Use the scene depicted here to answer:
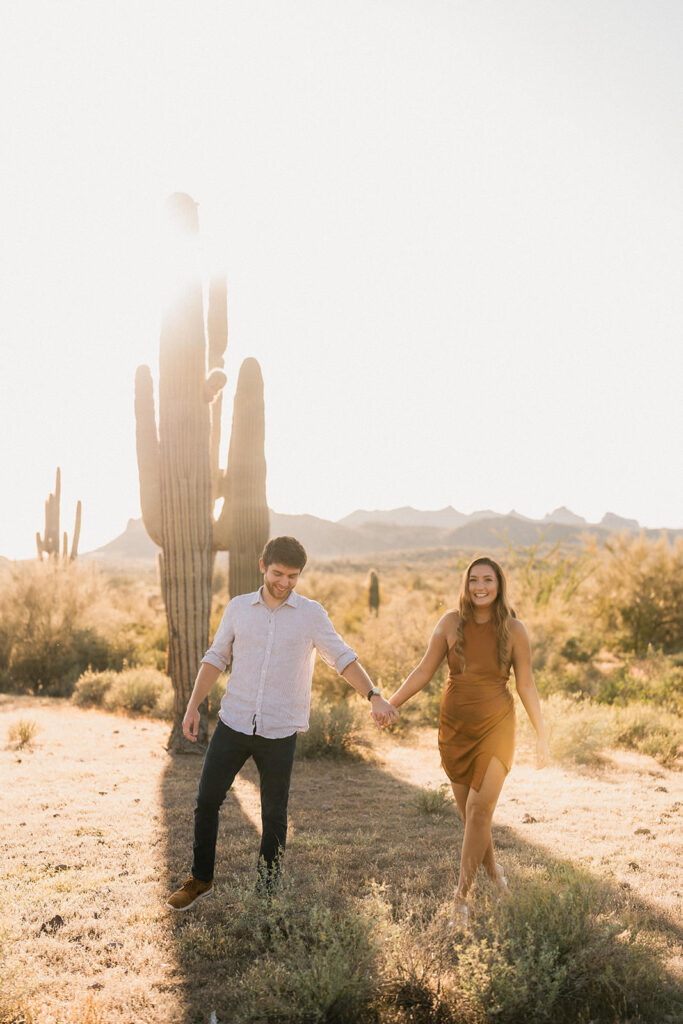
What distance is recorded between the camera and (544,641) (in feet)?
50.5

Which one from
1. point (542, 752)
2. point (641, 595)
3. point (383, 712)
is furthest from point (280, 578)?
point (641, 595)

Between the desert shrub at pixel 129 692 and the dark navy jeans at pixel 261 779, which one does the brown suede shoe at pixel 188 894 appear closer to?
the dark navy jeans at pixel 261 779

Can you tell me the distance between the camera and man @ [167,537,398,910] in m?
4.05

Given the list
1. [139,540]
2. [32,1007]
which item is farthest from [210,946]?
[139,540]

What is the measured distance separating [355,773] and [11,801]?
3.54 m

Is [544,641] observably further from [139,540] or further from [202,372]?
[139,540]

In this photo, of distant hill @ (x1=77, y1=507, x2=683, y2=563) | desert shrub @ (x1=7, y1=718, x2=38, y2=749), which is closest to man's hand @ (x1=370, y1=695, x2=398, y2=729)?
desert shrub @ (x1=7, y1=718, x2=38, y2=749)

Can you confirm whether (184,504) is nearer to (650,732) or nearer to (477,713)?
(477,713)

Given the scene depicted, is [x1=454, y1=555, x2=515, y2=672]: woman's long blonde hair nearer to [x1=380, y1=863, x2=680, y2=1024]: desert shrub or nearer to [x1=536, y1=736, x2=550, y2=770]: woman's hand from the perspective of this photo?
[x1=536, y1=736, x2=550, y2=770]: woman's hand

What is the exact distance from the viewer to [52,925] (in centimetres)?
414

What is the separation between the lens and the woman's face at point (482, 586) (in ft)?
13.8

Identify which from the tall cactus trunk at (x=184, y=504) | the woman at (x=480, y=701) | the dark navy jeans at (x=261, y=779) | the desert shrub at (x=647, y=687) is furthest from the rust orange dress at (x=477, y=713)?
the desert shrub at (x=647, y=687)

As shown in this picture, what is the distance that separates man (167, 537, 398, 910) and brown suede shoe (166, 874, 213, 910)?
333 millimetres

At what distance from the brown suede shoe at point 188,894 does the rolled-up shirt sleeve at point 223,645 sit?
1272mm
